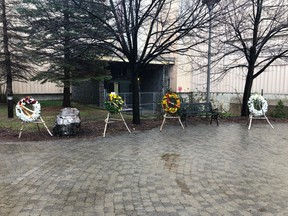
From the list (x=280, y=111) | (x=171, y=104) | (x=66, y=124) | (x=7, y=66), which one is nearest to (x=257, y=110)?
(x=171, y=104)

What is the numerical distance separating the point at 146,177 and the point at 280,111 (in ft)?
35.3

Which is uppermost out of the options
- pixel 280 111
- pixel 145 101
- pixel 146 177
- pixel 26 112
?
pixel 26 112

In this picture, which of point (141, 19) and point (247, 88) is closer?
point (141, 19)

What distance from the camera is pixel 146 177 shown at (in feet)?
14.7

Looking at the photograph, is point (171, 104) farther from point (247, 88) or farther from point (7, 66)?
point (7, 66)

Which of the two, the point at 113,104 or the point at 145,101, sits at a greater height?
the point at 113,104

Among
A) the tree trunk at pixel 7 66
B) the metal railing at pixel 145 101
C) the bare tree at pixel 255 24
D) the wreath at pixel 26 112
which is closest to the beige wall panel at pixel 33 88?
the metal railing at pixel 145 101

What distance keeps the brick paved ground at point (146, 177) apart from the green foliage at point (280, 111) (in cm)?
592

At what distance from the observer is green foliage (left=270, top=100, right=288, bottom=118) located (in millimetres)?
12719

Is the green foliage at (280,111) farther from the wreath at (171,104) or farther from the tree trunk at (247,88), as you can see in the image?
the wreath at (171,104)

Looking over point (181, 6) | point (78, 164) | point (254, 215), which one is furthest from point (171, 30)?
point (254, 215)

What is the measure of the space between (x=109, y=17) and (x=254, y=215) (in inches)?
319

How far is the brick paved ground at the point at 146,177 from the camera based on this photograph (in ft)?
11.2

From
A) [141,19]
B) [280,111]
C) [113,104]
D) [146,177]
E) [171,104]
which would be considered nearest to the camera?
[146,177]
